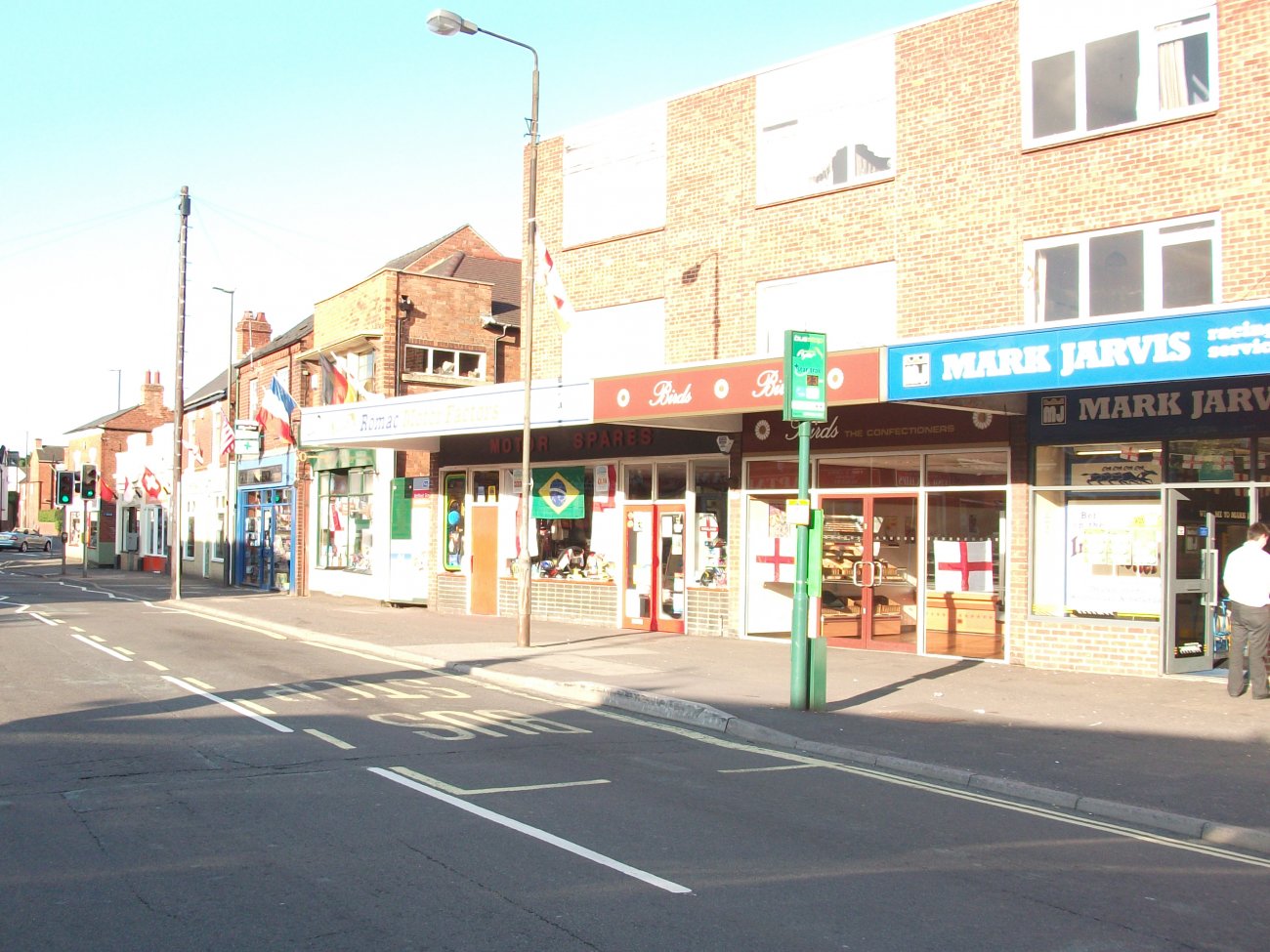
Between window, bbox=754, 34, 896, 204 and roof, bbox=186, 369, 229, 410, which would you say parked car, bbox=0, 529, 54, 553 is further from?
window, bbox=754, 34, 896, 204

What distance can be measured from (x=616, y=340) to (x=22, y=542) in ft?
214

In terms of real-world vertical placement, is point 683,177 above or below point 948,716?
above

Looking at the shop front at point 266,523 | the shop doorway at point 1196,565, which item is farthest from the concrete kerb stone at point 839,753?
the shop front at point 266,523

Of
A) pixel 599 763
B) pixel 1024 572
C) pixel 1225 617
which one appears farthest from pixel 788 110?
pixel 599 763

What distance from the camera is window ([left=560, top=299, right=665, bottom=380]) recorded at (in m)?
20.6

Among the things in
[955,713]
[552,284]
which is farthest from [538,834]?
[552,284]

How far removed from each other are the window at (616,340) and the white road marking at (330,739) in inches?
419

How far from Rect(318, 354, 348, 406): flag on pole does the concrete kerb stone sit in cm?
1196

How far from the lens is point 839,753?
10055 millimetres

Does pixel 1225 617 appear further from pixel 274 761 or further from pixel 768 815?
pixel 274 761

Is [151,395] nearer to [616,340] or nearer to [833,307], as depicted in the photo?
[616,340]

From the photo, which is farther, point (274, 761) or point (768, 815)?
point (274, 761)

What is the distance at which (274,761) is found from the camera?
902cm

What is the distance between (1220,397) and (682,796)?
9.06 m
